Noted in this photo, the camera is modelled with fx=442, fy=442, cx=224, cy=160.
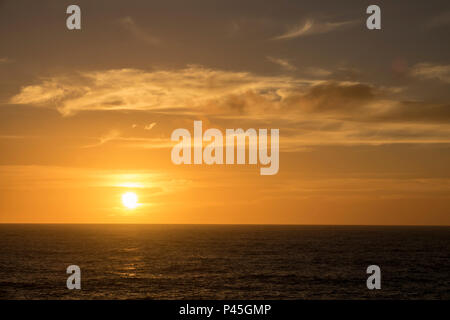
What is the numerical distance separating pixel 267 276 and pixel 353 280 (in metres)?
11.9
